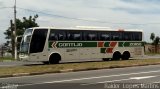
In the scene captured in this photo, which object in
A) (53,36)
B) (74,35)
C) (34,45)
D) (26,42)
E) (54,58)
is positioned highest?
(74,35)

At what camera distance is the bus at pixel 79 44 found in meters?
31.1

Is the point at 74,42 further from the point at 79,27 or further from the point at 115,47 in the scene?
the point at 115,47

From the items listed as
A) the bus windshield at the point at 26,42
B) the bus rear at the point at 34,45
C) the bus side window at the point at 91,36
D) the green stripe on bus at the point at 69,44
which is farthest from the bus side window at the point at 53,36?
the bus side window at the point at 91,36

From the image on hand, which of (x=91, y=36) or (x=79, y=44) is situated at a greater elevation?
(x=91, y=36)

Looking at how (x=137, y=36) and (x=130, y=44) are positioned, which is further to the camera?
(x=137, y=36)

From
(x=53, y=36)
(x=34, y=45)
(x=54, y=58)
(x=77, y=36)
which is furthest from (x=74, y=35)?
(x=34, y=45)

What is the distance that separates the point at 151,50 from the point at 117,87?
66.0m

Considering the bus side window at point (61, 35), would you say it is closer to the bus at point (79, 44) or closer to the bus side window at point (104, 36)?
the bus at point (79, 44)

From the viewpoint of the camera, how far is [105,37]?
35812mm

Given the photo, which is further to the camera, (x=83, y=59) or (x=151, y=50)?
(x=151, y=50)

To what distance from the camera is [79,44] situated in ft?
110

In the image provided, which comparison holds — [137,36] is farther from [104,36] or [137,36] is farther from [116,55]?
[104,36]

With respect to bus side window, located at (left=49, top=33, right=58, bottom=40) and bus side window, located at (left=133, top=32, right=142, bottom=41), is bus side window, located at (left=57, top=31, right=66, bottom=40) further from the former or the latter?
bus side window, located at (left=133, top=32, right=142, bottom=41)

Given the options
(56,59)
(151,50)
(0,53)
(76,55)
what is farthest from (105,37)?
(151,50)
